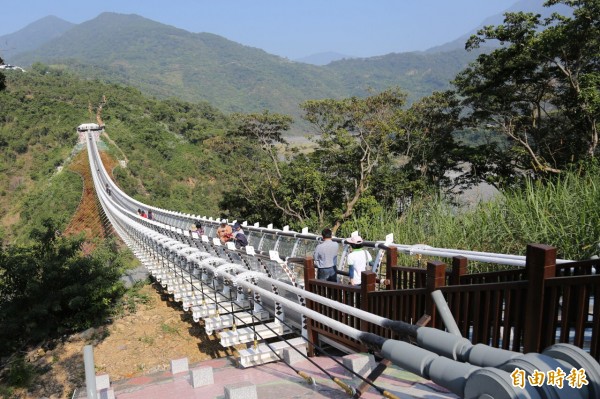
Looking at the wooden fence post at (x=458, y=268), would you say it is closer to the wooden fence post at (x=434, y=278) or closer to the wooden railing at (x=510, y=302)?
the wooden railing at (x=510, y=302)

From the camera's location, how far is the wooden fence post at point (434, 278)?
129 inches

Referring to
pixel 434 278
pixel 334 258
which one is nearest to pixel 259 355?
pixel 334 258

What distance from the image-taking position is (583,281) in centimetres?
237

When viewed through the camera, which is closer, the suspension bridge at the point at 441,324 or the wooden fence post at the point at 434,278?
the suspension bridge at the point at 441,324

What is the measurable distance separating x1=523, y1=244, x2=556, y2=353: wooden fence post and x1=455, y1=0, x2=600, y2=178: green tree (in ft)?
31.7

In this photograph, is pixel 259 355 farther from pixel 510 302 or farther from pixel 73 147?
pixel 73 147

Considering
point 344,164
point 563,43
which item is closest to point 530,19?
point 563,43

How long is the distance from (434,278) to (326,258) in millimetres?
2228

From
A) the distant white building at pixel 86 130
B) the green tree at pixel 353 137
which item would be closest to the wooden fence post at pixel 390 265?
the green tree at pixel 353 137

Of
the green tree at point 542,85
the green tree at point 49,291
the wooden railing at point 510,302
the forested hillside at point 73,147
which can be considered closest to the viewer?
the wooden railing at point 510,302

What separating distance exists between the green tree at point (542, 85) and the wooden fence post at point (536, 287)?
31.7 feet

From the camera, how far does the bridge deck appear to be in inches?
117

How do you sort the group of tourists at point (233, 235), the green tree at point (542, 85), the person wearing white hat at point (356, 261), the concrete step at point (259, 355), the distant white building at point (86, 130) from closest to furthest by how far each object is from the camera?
1. the concrete step at point (259, 355)
2. the person wearing white hat at point (356, 261)
3. the group of tourists at point (233, 235)
4. the green tree at point (542, 85)
5. the distant white building at point (86, 130)

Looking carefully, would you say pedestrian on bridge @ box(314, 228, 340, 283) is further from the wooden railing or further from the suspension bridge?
the wooden railing
